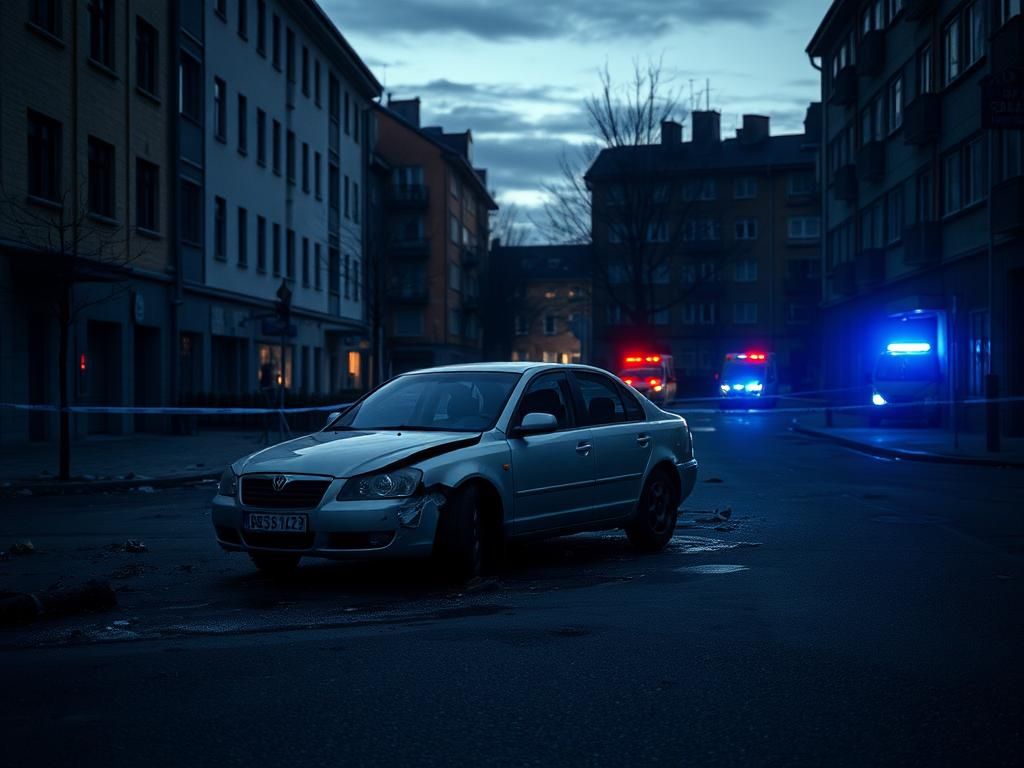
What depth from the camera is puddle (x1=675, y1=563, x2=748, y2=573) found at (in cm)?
935

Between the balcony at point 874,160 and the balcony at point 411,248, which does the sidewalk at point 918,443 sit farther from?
the balcony at point 411,248

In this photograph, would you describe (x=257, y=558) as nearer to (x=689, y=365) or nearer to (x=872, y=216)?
(x=872, y=216)

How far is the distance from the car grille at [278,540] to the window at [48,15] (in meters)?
19.8

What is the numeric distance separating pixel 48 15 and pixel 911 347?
22.3m

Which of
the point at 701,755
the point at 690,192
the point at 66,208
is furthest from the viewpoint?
the point at 690,192

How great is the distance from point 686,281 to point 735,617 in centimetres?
8186

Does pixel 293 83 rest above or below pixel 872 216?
above

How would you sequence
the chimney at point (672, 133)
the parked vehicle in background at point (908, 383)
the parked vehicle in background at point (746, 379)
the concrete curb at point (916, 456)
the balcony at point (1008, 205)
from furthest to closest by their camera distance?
the chimney at point (672, 133) → the parked vehicle in background at point (746, 379) → the parked vehicle in background at point (908, 383) → the balcony at point (1008, 205) → the concrete curb at point (916, 456)

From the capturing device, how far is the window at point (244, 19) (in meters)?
39.8

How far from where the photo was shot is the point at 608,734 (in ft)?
15.8

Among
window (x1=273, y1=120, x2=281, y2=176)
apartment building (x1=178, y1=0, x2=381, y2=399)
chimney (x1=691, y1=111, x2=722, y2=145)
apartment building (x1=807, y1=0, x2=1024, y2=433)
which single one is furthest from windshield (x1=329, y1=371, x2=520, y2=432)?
chimney (x1=691, y1=111, x2=722, y2=145)

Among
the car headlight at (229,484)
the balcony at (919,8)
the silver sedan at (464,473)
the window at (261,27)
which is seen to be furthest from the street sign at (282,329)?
the balcony at (919,8)

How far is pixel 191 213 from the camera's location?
35.1 metres

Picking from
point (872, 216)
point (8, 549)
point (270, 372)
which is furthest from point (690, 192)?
point (8, 549)
